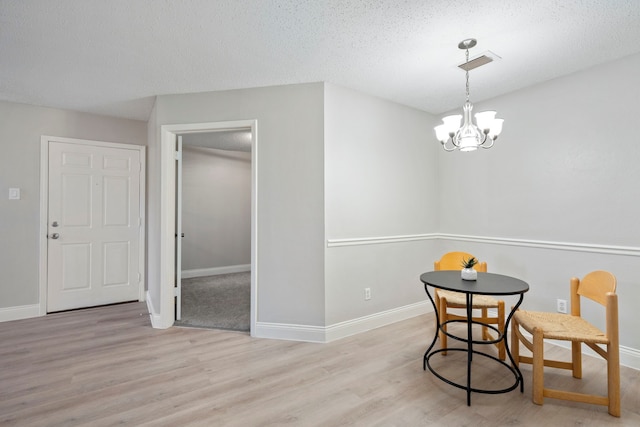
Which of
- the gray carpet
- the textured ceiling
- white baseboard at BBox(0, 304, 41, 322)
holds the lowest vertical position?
the gray carpet

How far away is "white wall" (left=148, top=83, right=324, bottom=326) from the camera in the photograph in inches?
112

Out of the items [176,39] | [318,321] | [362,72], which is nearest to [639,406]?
[318,321]

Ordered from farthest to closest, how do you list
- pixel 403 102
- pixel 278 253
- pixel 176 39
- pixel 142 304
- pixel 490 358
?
1. pixel 142 304
2. pixel 403 102
3. pixel 278 253
4. pixel 490 358
5. pixel 176 39

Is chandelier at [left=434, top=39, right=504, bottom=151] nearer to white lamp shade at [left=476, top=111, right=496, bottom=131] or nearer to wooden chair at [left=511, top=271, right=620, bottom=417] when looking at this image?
white lamp shade at [left=476, top=111, right=496, bottom=131]

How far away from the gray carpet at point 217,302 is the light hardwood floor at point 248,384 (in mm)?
272

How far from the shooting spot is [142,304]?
13.1ft

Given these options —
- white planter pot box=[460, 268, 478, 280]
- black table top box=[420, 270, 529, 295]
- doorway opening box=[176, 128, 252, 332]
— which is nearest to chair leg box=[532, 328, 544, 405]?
black table top box=[420, 270, 529, 295]

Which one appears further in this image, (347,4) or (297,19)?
(297,19)

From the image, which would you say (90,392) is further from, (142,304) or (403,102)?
(403,102)

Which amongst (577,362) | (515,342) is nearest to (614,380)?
(577,362)

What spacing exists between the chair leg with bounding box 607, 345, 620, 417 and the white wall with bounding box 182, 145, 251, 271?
5482mm

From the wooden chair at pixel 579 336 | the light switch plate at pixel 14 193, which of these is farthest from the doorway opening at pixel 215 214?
the wooden chair at pixel 579 336

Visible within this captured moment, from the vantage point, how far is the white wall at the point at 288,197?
2.84m

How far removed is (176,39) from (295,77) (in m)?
0.98
